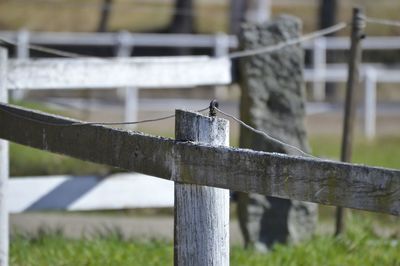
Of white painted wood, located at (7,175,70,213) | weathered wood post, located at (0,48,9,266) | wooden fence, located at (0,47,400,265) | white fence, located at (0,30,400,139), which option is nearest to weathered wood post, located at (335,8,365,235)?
white painted wood, located at (7,175,70,213)

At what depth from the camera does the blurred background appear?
25.4ft

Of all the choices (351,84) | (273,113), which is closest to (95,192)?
(273,113)

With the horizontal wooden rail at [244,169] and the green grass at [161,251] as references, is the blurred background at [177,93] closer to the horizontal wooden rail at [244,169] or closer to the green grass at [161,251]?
the green grass at [161,251]

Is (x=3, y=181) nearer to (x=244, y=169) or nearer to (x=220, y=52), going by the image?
(x=244, y=169)

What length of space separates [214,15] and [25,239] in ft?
67.8

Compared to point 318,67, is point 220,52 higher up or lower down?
higher up

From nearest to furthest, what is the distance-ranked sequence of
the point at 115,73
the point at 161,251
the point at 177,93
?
1. the point at 115,73
2. the point at 161,251
3. the point at 177,93

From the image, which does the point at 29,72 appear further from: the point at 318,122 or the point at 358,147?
the point at 318,122

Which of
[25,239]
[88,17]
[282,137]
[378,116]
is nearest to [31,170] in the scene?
[25,239]

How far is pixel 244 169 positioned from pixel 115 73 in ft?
8.95

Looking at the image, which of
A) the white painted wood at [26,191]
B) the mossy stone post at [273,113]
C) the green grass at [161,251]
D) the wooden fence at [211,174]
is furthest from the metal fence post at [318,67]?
the wooden fence at [211,174]

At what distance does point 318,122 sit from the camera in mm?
15453

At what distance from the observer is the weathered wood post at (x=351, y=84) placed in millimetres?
6496

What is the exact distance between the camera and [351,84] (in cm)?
661
